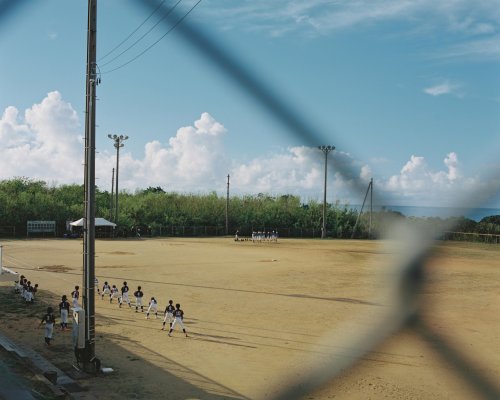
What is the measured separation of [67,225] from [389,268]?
155ft

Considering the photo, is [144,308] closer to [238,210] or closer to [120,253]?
[120,253]

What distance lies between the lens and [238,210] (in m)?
55.0

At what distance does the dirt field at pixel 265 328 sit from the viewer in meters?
7.62

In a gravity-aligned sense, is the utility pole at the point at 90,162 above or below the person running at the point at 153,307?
above

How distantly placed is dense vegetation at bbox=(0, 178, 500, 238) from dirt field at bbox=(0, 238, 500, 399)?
22.4 m

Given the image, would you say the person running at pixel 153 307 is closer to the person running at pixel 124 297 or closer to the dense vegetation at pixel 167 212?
the person running at pixel 124 297

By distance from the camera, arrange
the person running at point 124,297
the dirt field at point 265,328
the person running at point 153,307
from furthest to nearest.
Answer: the person running at point 124,297, the person running at point 153,307, the dirt field at point 265,328

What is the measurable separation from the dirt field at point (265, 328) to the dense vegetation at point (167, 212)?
A: 22.4m

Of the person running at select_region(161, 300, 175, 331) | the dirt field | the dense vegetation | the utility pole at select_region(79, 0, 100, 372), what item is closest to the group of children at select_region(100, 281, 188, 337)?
the person running at select_region(161, 300, 175, 331)

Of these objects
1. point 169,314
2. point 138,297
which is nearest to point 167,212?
point 138,297

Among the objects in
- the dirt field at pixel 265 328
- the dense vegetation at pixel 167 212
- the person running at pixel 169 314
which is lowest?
the dirt field at pixel 265 328

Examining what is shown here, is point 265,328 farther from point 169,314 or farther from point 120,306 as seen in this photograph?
point 120,306

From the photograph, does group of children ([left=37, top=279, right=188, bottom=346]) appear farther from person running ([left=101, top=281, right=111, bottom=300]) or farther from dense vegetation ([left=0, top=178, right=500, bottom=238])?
dense vegetation ([left=0, top=178, right=500, bottom=238])

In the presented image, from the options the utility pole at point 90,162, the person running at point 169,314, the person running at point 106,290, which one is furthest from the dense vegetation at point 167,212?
the utility pole at point 90,162
